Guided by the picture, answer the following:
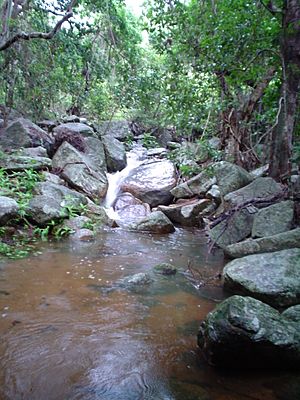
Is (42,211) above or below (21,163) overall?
below

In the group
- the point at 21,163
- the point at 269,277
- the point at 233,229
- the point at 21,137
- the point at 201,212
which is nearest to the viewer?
the point at 269,277

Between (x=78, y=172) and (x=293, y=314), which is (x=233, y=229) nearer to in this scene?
(x=293, y=314)

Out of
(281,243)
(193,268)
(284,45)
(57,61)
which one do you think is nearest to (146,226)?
(193,268)

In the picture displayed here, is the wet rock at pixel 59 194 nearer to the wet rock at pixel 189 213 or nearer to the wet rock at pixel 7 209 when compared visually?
the wet rock at pixel 7 209

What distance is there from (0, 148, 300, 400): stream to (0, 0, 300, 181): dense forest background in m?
2.73

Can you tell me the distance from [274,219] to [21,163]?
571cm

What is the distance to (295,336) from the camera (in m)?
2.50

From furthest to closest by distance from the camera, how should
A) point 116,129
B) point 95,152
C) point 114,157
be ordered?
point 116,129, point 114,157, point 95,152

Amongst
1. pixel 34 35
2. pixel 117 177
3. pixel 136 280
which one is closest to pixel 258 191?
pixel 136 280

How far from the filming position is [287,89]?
5.76 m

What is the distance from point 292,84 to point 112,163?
6.47 m

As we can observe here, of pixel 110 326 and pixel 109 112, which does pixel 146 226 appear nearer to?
pixel 110 326

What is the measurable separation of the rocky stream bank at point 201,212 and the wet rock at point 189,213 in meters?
0.02

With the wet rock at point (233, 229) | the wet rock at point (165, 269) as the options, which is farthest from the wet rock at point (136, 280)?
the wet rock at point (233, 229)
